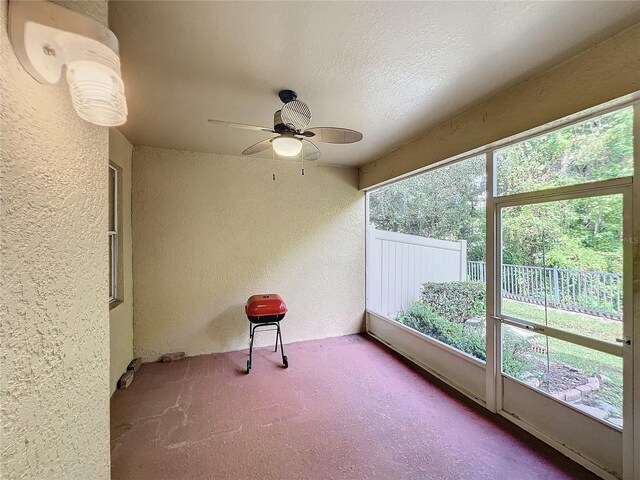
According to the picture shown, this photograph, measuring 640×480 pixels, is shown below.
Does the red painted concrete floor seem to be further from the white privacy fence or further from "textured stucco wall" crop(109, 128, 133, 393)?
the white privacy fence

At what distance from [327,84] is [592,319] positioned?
233cm

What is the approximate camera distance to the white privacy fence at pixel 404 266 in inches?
118

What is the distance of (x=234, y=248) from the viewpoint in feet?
11.4

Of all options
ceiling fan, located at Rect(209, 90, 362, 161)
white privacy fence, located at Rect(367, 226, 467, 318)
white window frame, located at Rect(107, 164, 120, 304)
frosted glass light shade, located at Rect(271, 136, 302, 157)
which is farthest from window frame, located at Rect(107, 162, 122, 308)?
white privacy fence, located at Rect(367, 226, 467, 318)

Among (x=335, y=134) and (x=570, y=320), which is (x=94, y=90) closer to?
(x=335, y=134)

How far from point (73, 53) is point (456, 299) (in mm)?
3245

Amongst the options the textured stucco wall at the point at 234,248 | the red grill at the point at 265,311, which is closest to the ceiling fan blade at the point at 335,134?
the textured stucco wall at the point at 234,248

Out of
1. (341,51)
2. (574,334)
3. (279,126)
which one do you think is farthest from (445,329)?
(341,51)

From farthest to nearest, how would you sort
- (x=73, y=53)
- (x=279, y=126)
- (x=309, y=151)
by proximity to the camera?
(x=309, y=151)
(x=279, y=126)
(x=73, y=53)

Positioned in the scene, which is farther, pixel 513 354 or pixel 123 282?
pixel 123 282

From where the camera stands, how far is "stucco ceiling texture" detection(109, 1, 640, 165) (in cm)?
130

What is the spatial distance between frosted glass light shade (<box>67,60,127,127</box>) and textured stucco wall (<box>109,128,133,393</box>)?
222cm

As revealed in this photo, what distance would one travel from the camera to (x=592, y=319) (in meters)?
1.72

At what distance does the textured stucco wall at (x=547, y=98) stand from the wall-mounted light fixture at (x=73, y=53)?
2320 millimetres
